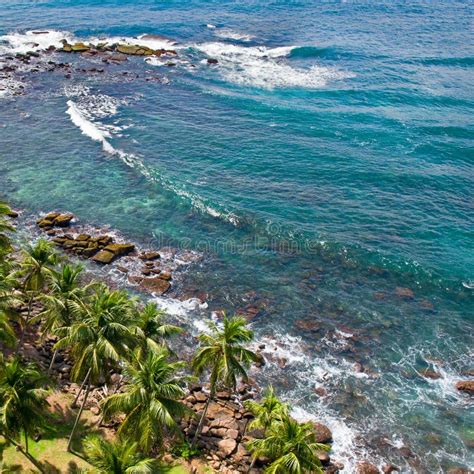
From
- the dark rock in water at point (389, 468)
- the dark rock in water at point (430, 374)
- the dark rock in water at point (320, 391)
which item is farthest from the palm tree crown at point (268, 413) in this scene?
the dark rock in water at point (430, 374)

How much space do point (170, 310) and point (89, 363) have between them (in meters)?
22.8

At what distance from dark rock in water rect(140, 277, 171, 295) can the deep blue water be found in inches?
88.3

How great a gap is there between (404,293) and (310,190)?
25.9 metres

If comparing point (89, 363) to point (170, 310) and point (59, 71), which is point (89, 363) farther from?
point (59, 71)

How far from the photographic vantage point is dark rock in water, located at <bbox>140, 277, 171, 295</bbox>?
6078 centimetres

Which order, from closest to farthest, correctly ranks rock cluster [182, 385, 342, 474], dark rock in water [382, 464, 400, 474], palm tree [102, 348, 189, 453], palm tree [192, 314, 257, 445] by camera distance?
1. palm tree [102, 348, 189, 453]
2. palm tree [192, 314, 257, 445]
3. rock cluster [182, 385, 342, 474]
4. dark rock in water [382, 464, 400, 474]

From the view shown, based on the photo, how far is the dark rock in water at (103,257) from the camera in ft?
212

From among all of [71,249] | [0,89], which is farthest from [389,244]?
[0,89]

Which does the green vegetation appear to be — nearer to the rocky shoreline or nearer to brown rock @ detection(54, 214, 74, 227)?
the rocky shoreline

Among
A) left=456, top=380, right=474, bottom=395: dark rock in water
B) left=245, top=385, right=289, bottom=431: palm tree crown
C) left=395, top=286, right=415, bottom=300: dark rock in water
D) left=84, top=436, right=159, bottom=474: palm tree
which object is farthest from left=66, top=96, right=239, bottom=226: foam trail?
left=84, top=436, right=159, bottom=474: palm tree

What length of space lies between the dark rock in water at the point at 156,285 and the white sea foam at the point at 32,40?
106 m

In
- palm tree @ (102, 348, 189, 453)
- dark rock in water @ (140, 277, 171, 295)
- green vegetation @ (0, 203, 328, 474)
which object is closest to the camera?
green vegetation @ (0, 203, 328, 474)

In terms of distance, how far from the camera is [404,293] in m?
61.8

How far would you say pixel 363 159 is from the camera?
89000 mm
